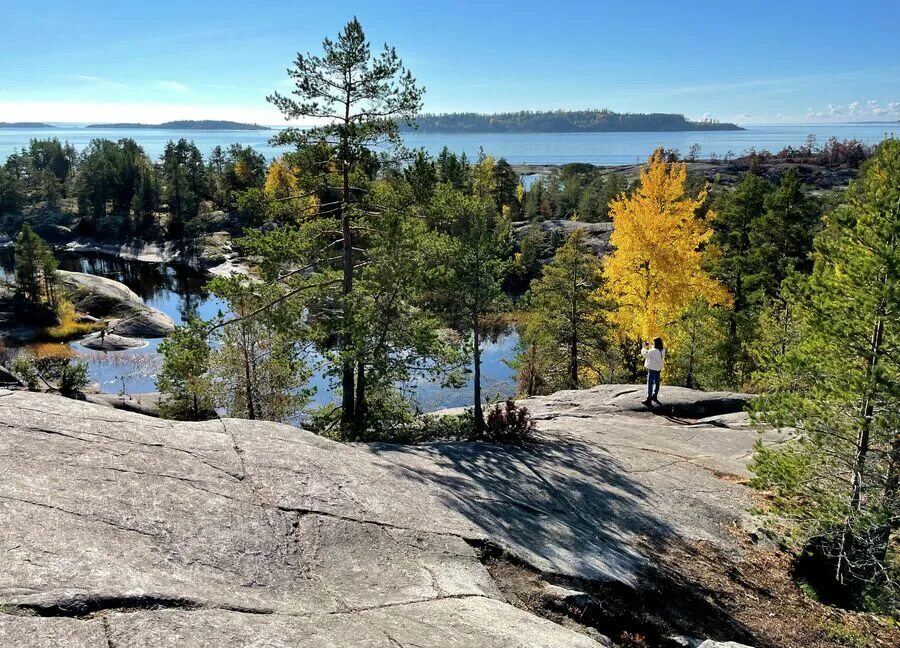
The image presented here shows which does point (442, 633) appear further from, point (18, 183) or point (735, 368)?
point (18, 183)

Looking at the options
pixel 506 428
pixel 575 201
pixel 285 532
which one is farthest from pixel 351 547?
pixel 575 201

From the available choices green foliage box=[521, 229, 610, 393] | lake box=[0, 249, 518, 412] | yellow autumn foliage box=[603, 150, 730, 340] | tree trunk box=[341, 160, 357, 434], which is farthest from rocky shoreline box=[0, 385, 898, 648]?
green foliage box=[521, 229, 610, 393]

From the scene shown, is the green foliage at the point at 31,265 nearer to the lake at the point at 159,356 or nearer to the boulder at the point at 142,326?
the boulder at the point at 142,326

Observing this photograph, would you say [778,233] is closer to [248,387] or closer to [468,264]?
[468,264]

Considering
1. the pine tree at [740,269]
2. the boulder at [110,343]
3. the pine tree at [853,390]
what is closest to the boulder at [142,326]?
the boulder at [110,343]

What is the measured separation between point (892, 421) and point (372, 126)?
44.5 ft

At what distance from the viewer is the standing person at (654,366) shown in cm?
1930

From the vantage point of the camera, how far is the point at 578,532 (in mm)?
10523

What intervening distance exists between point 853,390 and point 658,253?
16.7 m

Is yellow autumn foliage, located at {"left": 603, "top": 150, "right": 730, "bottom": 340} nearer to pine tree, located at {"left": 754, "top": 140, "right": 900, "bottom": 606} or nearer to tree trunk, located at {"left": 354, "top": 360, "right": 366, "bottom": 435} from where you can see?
tree trunk, located at {"left": 354, "top": 360, "right": 366, "bottom": 435}

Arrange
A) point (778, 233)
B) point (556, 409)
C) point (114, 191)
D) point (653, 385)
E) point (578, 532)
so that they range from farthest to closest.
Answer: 1. point (114, 191)
2. point (778, 233)
3. point (556, 409)
4. point (653, 385)
5. point (578, 532)

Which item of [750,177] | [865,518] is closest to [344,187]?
[865,518]

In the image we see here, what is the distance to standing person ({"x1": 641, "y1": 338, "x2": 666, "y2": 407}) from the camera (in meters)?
19.3

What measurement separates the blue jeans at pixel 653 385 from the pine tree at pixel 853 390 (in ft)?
29.5
